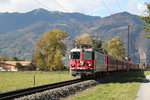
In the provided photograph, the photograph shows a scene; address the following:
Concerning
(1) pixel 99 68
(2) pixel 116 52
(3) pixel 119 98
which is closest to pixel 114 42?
(2) pixel 116 52

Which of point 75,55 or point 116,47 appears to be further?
point 116,47

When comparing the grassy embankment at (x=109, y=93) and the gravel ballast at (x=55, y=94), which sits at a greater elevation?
the gravel ballast at (x=55, y=94)

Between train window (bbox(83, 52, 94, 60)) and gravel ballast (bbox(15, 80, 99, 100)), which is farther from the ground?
train window (bbox(83, 52, 94, 60))

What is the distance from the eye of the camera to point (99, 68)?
32.7 metres

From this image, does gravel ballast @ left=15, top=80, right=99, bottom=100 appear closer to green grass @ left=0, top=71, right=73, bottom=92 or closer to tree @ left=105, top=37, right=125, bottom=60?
green grass @ left=0, top=71, right=73, bottom=92

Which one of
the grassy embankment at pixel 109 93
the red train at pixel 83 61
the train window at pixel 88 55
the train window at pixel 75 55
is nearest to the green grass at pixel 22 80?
the red train at pixel 83 61

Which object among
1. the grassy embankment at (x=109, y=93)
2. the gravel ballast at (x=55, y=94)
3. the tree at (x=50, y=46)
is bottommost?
the grassy embankment at (x=109, y=93)

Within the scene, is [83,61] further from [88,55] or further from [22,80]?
[22,80]

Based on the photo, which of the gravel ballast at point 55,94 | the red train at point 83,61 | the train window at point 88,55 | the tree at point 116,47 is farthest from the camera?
the tree at point 116,47

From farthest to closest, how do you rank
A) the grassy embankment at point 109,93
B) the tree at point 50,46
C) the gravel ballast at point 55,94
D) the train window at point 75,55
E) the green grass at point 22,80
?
the tree at point 50,46
the train window at point 75,55
the green grass at point 22,80
the grassy embankment at point 109,93
the gravel ballast at point 55,94

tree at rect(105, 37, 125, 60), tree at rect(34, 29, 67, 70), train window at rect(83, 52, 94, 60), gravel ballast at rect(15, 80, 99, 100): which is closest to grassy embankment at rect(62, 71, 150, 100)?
gravel ballast at rect(15, 80, 99, 100)

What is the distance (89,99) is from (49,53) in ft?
219

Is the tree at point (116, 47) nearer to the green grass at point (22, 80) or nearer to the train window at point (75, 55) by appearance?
the green grass at point (22, 80)

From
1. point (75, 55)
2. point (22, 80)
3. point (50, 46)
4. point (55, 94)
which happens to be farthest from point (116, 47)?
point (55, 94)
